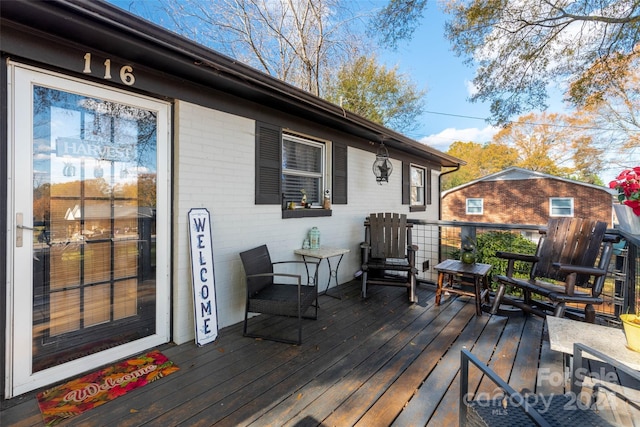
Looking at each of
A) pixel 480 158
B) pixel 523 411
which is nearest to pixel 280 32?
pixel 523 411

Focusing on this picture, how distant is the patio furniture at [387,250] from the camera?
3844mm

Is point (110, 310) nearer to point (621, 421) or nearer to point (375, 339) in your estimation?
point (375, 339)

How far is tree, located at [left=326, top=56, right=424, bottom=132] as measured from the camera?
10.1 metres

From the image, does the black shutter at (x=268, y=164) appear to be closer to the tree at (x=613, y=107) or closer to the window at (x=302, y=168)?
the window at (x=302, y=168)

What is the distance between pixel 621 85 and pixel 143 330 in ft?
27.3

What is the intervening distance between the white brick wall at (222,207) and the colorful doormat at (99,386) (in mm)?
391

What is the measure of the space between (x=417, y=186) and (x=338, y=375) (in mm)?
6096

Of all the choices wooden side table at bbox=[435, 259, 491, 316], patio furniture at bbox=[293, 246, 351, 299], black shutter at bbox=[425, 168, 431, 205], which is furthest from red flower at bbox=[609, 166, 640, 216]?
black shutter at bbox=[425, 168, 431, 205]

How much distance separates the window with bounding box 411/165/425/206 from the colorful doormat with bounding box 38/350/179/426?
609 centimetres

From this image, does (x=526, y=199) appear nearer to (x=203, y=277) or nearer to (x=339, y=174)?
(x=339, y=174)

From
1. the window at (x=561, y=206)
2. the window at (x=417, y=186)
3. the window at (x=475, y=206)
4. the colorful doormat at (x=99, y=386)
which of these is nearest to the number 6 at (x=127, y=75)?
the colorful doormat at (x=99, y=386)

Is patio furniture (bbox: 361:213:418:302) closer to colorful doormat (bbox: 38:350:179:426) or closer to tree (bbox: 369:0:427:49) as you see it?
colorful doormat (bbox: 38:350:179:426)

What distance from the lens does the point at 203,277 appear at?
8.65 feet

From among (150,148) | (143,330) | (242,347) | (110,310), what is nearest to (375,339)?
(242,347)
